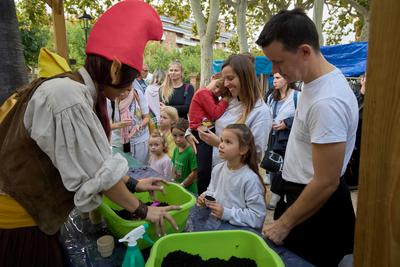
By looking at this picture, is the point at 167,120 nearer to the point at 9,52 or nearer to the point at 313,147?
the point at 9,52

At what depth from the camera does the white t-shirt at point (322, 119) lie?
1.19 meters

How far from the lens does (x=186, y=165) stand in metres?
3.11

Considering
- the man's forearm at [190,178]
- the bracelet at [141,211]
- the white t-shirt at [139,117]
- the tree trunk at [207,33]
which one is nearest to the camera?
the bracelet at [141,211]

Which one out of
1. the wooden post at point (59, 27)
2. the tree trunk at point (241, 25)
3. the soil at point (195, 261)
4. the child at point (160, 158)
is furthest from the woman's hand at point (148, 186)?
the tree trunk at point (241, 25)

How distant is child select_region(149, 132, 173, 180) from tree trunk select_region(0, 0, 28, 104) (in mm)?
1405

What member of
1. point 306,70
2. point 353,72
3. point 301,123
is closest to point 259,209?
point 301,123

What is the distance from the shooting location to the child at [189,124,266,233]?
1603 mm

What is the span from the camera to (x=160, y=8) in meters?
12.9

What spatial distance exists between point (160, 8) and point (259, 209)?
42.2 feet

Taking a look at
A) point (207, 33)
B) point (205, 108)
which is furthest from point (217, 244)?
point (207, 33)

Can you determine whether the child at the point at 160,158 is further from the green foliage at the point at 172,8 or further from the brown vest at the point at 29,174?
the green foliage at the point at 172,8

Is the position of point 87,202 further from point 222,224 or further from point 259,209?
point 259,209

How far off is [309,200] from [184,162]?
76.5 inches

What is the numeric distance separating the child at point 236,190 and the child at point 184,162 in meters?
1.05
